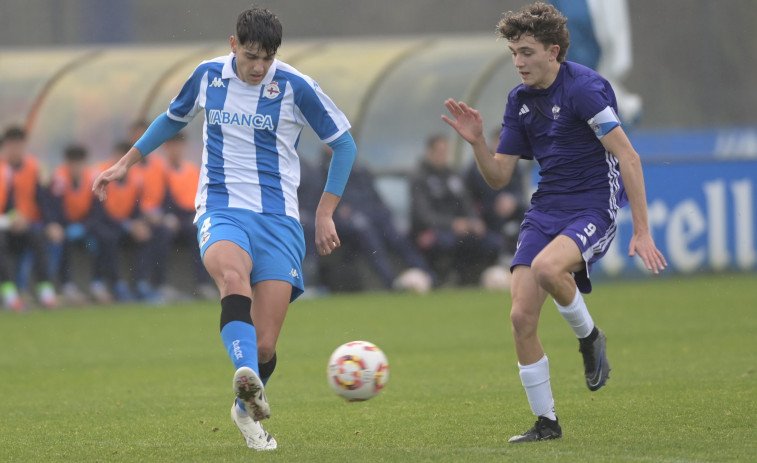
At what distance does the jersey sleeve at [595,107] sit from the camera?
5891mm

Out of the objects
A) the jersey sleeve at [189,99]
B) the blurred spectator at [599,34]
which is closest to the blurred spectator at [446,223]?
the blurred spectator at [599,34]

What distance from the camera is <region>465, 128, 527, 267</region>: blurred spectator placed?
1628cm

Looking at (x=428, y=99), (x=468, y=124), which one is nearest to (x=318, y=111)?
(x=468, y=124)

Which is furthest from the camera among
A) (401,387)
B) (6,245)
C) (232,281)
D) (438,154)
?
(438,154)

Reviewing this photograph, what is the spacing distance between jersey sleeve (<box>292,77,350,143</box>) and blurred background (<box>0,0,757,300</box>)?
1000 centimetres

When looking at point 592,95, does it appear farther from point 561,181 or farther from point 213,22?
point 213,22

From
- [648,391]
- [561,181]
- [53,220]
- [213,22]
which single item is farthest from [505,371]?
[213,22]

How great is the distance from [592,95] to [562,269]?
2.72 ft

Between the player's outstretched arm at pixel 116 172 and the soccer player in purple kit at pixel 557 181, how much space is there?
1.59 m

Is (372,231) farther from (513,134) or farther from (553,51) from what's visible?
(553,51)

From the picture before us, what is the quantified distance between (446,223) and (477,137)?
9.82 m

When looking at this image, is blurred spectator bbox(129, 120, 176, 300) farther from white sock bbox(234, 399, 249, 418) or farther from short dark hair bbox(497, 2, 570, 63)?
short dark hair bbox(497, 2, 570, 63)

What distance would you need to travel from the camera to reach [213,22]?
27297 millimetres

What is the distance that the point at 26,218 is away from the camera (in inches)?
613
